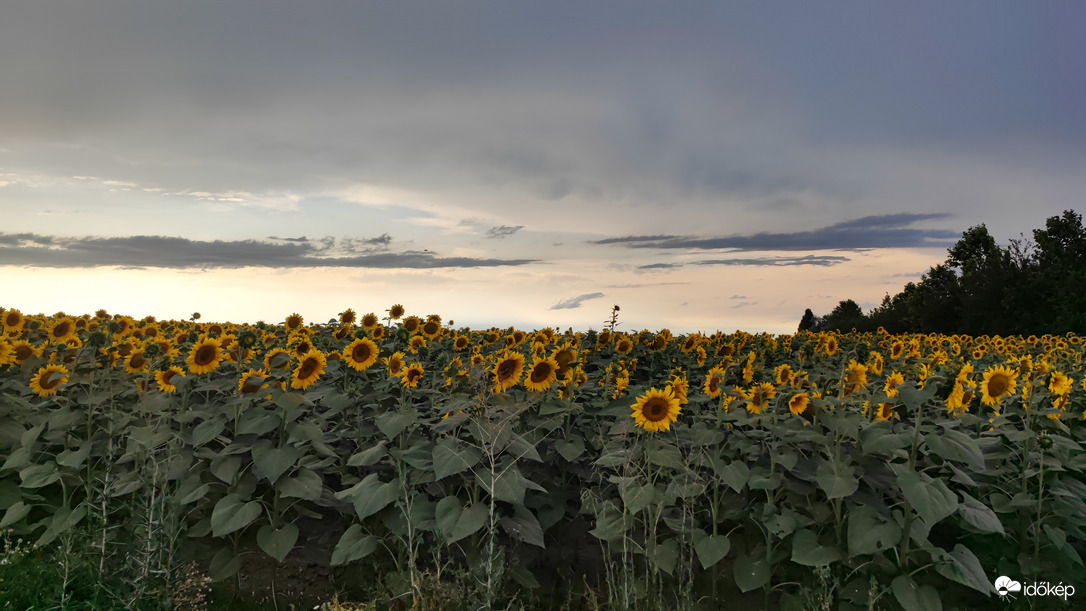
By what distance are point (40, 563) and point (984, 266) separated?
46053mm

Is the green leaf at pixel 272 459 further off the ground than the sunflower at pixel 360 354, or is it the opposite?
the sunflower at pixel 360 354

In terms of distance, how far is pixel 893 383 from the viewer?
6.46 metres

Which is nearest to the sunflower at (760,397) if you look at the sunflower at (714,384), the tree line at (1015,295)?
the sunflower at (714,384)

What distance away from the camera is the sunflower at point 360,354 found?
7.37m

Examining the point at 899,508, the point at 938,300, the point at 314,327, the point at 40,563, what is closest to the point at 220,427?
the point at 40,563

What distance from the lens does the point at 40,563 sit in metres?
6.25

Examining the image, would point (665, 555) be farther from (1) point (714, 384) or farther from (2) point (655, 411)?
(1) point (714, 384)

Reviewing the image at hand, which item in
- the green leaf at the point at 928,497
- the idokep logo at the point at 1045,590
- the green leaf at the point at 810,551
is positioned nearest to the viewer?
the green leaf at the point at 928,497

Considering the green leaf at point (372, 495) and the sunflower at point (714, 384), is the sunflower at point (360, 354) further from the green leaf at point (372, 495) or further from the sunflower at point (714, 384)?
the sunflower at point (714, 384)

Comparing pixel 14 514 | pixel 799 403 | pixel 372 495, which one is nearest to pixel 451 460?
pixel 372 495

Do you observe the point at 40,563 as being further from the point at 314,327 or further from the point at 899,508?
the point at 899,508

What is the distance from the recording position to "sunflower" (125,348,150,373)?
7.45 meters

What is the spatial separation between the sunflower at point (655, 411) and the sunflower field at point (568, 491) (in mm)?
17

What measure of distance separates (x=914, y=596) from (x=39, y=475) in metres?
6.95
